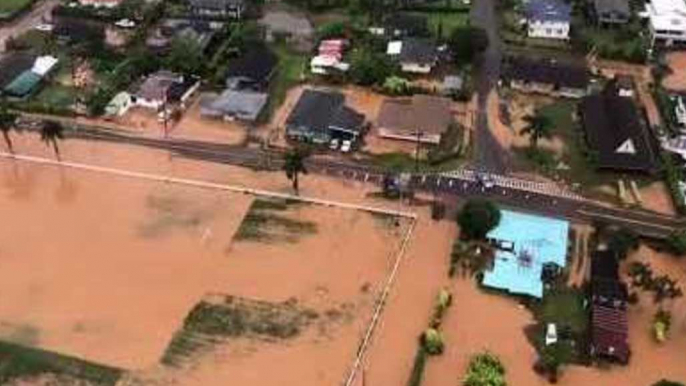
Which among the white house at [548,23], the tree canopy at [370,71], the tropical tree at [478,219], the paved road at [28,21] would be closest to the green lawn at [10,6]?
the paved road at [28,21]

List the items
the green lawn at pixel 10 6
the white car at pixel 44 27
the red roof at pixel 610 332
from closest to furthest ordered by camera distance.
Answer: the red roof at pixel 610 332 → the white car at pixel 44 27 → the green lawn at pixel 10 6

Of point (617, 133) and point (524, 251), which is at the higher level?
point (617, 133)

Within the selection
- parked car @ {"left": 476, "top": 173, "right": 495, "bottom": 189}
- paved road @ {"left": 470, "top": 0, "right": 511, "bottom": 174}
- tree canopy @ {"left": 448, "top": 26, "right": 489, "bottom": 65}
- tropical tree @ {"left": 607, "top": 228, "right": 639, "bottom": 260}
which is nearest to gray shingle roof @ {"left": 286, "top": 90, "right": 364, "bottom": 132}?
paved road @ {"left": 470, "top": 0, "right": 511, "bottom": 174}

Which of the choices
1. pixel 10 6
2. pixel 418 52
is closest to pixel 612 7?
pixel 418 52

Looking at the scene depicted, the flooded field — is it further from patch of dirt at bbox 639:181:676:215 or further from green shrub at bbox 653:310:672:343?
patch of dirt at bbox 639:181:676:215

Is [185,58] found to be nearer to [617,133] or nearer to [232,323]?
[232,323]

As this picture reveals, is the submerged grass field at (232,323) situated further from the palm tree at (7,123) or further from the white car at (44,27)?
the white car at (44,27)
